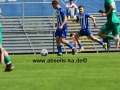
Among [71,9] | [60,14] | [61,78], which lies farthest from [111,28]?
[71,9]

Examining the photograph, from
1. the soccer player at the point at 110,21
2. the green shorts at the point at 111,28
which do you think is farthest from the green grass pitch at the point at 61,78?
the green shorts at the point at 111,28

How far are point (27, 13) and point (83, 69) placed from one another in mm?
16081

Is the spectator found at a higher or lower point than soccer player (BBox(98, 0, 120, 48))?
lower

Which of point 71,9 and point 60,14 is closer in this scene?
point 60,14

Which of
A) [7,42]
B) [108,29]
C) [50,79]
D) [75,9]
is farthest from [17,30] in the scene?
[50,79]

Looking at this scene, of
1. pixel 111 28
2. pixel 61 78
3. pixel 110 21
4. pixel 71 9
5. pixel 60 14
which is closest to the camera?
pixel 61 78

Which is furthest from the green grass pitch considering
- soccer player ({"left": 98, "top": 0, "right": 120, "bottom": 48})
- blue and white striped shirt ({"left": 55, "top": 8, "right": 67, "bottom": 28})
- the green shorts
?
blue and white striped shirt ({"left": 55, "top": 8, "right": 67, "bottom": 28})

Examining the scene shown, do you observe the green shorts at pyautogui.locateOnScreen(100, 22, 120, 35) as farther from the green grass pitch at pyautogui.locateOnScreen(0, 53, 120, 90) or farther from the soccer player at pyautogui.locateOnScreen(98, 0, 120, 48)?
the green grass pitch at pyautogui.locateOnScreen(0, 53, 120, 90)

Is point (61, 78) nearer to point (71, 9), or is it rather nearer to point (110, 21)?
point (110, 21)

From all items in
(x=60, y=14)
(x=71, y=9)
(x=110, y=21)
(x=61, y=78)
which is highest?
(x=110, y=21)

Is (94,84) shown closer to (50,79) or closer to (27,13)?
(50,79)

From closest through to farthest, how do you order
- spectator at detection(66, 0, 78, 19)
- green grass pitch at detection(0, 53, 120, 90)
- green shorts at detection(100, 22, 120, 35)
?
green grass pitch at detection(0, 53, 120, 90), green shorts at detection(100, 22, 120, 35), spectator at detection(66, 0, 78, 19)

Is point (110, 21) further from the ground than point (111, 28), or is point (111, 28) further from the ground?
point (110, 21)

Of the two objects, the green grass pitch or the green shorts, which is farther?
the green shorts
